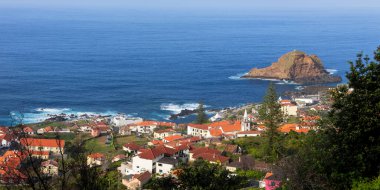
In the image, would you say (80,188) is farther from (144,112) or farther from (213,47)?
(213,47)

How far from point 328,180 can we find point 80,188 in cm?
835

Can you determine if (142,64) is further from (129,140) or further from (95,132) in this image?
(129,140)

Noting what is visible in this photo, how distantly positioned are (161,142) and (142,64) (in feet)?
188

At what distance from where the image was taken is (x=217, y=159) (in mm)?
30047

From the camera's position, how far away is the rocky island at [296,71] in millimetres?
83312

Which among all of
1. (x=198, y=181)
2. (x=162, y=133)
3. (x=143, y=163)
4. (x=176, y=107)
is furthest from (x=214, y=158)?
(x=176, y=107)

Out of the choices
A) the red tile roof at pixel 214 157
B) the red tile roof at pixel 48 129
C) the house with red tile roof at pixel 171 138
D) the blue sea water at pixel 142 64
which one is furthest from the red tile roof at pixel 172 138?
the blue sea water at pixel 142 64

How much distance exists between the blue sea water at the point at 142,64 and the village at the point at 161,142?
7839 mm

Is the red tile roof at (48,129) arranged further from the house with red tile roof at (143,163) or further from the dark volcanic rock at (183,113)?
the house with red tile roof at (143,163)

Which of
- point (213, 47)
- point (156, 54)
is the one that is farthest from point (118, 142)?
point (213, 47)

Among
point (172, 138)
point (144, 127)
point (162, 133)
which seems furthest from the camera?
point (144, 127)

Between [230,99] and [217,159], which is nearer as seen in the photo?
[217,159]

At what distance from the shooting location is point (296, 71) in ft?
278

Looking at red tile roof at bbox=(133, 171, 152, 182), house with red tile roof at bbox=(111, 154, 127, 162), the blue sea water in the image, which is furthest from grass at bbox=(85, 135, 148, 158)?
the blue sea water
